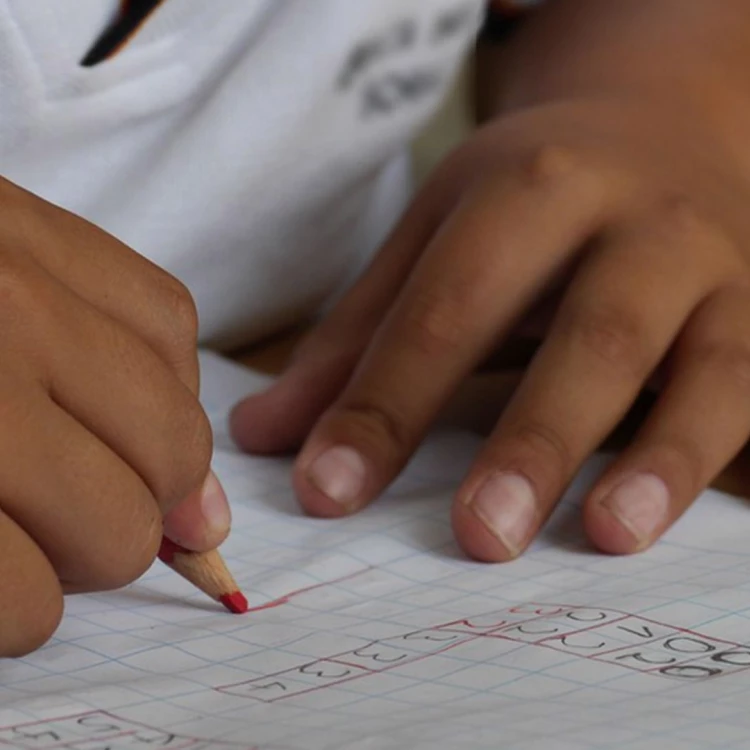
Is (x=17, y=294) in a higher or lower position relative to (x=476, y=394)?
higher

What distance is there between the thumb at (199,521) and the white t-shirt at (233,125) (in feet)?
0.62

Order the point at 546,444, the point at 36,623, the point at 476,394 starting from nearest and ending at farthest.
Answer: the point at 36,623 → the point at 546,444 → the point at 476,394

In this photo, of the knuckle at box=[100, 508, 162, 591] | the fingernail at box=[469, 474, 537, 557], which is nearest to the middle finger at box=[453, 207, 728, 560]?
the fingernail at box=[469, 474, 537, 557]

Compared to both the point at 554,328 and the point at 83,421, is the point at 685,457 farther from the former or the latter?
the point at 83,421

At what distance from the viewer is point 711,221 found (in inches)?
17.9

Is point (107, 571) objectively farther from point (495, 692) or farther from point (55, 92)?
point (55, 92)

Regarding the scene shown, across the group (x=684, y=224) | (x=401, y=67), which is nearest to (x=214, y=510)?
(x=684, y=224)

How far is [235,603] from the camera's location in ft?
1.05

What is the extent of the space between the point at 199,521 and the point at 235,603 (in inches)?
1.0

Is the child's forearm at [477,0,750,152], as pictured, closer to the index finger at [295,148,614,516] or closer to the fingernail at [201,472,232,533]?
the index finger at [295,148,614,516]

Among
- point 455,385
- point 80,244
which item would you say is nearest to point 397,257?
point 455,385

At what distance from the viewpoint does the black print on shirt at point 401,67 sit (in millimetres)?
559

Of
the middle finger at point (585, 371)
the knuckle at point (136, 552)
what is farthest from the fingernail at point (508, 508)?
the knuckle at point (136, 552)

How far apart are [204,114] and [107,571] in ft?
0.94
